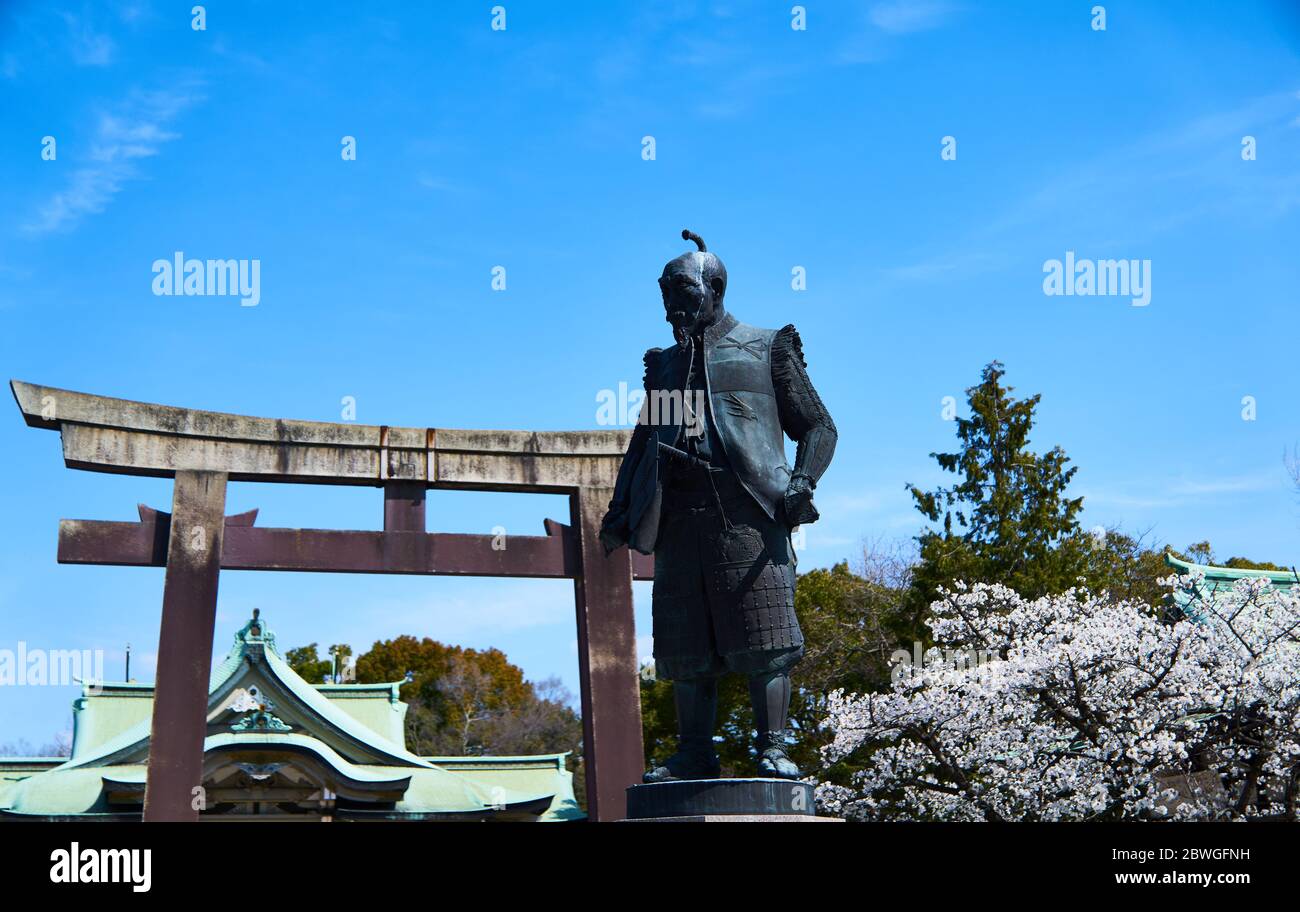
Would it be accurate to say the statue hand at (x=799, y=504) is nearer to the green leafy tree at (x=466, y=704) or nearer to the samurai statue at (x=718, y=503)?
the samurai statue at (x=718, y=503)

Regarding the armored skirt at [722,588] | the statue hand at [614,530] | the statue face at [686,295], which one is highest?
the statue face at [686,295]

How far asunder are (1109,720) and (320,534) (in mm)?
8542

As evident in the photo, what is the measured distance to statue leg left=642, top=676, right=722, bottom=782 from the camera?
5281 mm

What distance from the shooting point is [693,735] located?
17.5 feet

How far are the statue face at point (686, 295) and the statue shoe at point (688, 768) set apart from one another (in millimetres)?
1891

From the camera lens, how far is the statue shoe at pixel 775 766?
16.5 ft

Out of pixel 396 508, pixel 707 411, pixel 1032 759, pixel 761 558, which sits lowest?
pixel 1032 759

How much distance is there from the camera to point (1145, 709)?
12.8m

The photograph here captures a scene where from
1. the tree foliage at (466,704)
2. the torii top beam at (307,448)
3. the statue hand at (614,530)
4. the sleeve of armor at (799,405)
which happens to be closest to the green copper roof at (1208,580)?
the torii top beam at (307,448)

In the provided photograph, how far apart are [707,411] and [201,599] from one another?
8230 millimetres

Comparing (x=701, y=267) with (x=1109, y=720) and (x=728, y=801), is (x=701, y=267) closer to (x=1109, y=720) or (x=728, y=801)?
(x=728, y=801)
